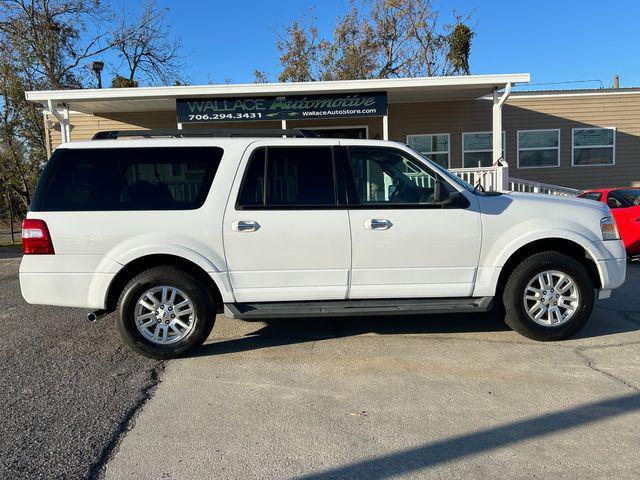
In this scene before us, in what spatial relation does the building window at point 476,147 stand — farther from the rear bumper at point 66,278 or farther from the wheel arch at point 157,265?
the rear bumper at point 66,278

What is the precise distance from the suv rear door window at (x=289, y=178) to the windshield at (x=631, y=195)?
732 centimetres

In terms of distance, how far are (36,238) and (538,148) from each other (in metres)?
14.6

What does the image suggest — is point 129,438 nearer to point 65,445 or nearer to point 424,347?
point 65,445

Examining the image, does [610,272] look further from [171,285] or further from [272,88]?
[272,88]

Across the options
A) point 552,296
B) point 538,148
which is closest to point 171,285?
point 552,296

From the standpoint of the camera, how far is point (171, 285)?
15.1 feet

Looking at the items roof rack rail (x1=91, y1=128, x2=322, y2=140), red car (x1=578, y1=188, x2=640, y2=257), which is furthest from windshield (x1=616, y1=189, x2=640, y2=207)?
roof rack rail (x1=91, y1=128, x2=322, y2=140)

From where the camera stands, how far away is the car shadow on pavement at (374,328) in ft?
17.0

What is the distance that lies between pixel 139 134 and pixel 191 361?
227 cm

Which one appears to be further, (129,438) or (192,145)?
(192,145)

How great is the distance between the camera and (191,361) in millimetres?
4648

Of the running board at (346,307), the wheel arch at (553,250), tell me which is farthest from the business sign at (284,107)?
the running board at (346,307)

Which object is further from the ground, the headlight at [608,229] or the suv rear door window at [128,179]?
the suv rear door window at [128,179]

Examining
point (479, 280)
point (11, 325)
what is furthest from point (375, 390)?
point (11, 325)
